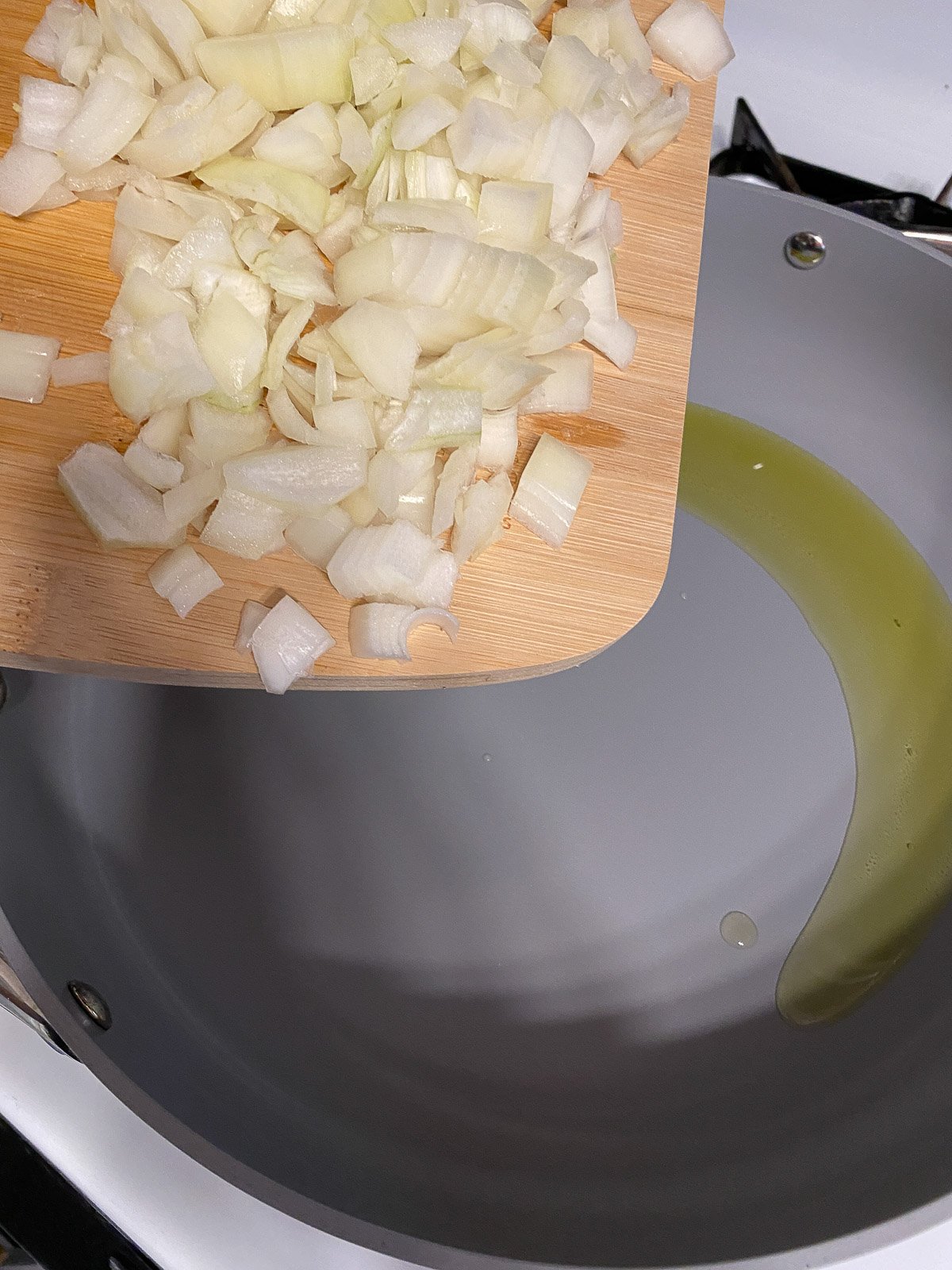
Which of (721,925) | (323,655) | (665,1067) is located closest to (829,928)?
(721,925)

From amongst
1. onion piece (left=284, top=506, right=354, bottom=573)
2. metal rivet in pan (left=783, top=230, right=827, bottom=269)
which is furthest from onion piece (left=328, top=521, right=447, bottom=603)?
metal rivet in pan (left=783, top=230, right=827, bottom=269)

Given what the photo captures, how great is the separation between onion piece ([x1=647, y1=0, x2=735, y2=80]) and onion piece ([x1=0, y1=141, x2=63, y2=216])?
0.48 meters

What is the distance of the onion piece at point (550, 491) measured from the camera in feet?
2.23

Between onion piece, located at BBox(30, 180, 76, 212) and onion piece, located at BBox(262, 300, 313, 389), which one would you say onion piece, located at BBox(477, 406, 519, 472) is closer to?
onion piece, located at BBox(262, 300, 313, 389)

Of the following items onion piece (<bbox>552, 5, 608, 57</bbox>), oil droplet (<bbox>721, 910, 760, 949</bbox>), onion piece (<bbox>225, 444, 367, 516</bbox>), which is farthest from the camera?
oil droplet (<bbox>721, 910, 760, 949</bbox>)

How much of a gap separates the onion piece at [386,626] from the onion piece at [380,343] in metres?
0.15

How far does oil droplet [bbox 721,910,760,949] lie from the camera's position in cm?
96

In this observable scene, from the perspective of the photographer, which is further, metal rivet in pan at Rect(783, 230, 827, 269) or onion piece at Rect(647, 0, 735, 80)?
metal rivet in pan at Rect(783, 230, 827, 269)

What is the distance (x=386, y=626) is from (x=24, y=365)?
0.30 m

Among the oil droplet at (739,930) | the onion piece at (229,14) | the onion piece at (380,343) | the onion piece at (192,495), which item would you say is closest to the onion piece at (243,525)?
the onion piece at (192,495)

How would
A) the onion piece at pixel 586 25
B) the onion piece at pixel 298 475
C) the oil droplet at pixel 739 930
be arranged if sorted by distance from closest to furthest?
the onion piece at pixel 298 475 < the onion piece at pixel 586 25 < the oil droplet at pixel 739 930

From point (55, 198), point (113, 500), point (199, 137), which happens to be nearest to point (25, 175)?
point (55, 198)

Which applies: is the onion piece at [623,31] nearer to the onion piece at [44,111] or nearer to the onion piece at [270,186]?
the onion piece at [270,186]

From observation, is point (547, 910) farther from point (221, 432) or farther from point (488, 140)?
point (488, 140)
